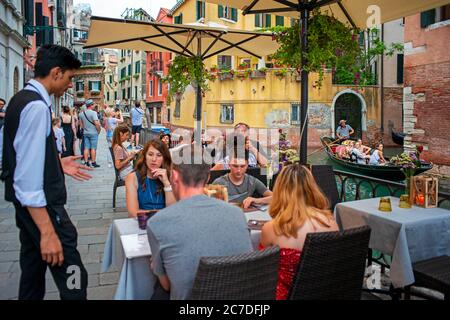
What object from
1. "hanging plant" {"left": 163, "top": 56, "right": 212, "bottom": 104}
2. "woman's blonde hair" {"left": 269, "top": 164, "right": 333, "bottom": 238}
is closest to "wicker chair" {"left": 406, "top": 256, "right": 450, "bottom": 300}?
"woman's blonde hair" {"left": 269, "top": 164, "right": 333, "bottom": 238}

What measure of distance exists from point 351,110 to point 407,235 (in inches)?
856

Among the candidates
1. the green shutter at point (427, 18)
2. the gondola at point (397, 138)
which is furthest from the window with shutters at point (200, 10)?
the green shutter at point (427, 18)

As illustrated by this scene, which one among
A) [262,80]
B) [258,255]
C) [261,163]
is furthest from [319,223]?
[262,80]

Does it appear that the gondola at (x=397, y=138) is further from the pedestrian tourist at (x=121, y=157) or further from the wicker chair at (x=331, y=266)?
the wicker chair at (x=331, y=266)

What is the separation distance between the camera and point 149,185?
148 inches

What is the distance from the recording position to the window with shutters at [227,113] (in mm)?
24641

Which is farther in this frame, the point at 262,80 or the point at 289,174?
the point at 262,80

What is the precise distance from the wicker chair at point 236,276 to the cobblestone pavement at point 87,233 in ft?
6.40

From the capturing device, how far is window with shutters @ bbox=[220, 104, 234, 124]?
Result: 2464 centimetres

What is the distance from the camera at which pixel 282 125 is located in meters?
23.7

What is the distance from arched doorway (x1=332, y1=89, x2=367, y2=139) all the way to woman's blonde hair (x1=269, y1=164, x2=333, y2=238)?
852 inches

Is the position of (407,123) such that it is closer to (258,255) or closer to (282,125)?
(282,125)

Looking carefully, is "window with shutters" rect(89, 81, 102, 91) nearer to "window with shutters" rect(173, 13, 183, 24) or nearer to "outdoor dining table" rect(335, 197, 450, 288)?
"window with shutters" rect(173, 13, 183, 24)

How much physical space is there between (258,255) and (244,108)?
22.4 metres
